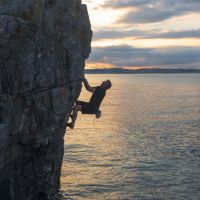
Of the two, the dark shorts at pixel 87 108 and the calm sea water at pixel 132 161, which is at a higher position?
the dark shorts at pixel 87 108

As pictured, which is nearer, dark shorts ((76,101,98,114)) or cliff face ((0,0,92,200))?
cliff face ((0,0,92,200))

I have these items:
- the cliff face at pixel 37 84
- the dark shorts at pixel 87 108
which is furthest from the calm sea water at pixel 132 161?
the dark shorts at pixel 87 108

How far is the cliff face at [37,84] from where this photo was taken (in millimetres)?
19359

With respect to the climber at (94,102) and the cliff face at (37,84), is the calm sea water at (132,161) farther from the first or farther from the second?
the climber at (94,102)

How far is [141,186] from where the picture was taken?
28969 mm

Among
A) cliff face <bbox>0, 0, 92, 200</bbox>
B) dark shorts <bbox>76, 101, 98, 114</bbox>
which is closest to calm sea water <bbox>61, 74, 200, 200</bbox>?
cliff face <bbox>0, 0, 92, 200</bbox>

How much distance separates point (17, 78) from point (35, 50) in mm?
1712

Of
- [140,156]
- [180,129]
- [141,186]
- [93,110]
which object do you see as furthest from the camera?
[180,129]

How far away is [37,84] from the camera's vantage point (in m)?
20.8

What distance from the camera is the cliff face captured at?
19359 millimetres

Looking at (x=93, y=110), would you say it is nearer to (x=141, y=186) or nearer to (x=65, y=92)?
(x=65, y=92)

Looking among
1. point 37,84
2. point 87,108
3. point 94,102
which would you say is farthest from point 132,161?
point 37,84

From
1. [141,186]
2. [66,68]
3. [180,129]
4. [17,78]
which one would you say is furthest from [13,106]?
[180,129]

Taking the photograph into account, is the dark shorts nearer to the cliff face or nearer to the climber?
the climber
